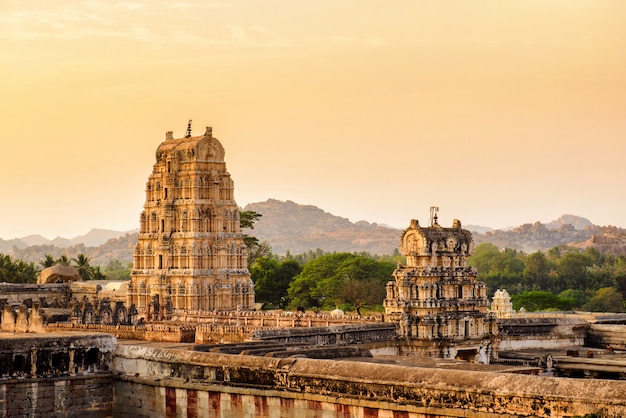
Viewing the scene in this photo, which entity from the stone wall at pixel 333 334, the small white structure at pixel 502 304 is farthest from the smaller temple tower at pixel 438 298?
the small white structure at pixel 502 304

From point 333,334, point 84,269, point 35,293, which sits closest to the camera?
point 333,334

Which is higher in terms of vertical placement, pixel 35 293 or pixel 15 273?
pixel 15 273

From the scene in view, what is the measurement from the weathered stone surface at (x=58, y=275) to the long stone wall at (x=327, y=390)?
51158 millimetres

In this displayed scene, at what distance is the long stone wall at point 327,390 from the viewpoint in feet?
95.3

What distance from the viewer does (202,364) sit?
121 feet

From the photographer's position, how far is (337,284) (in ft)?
320

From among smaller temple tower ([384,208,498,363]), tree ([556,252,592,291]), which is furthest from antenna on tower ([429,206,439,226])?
tree ([556,252,592,291])

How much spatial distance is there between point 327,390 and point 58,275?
5941cm

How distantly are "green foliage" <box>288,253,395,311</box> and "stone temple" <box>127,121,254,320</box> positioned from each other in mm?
17145

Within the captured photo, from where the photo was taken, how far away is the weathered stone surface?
90.0m

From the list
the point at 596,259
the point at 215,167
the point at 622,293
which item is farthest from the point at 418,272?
the point at 596,259

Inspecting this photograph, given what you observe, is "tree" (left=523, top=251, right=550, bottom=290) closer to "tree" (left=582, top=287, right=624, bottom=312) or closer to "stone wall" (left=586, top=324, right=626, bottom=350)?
A: "tree" (left=582, top=287, right=624, bottom=312)

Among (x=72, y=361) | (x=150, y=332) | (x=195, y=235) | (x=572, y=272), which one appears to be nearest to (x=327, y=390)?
(x=72, y=361)

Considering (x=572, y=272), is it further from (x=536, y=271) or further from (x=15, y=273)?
(x=15, y=273)
